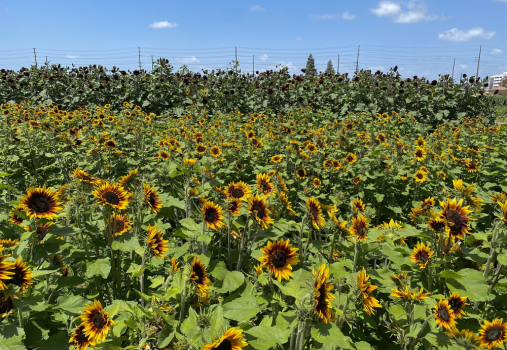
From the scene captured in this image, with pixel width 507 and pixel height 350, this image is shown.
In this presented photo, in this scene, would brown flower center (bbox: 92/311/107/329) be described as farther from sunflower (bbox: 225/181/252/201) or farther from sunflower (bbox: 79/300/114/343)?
sunflower (bbox: 225/181/252/201)

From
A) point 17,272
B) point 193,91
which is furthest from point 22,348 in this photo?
point 193,91

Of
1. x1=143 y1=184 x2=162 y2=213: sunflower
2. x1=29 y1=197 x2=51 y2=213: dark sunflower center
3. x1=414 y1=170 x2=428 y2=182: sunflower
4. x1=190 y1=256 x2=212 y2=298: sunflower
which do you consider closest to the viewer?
x1=190 y1=256 x2=212 y2=298: sunflower

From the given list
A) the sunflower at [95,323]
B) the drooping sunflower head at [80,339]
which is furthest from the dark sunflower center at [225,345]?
the drooping sunflower head at [80,339]

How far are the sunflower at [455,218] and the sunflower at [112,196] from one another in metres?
2.27

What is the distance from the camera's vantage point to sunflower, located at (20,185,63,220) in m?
1.85

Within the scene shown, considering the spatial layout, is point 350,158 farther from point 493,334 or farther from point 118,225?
point 118,225

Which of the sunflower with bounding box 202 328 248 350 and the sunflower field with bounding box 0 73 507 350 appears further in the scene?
the sunflower field with bounding box 0 73 507 350

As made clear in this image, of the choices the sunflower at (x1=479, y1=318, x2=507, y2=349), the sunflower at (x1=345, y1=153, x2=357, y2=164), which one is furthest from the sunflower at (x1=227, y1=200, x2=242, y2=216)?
the sunflower at (x1=345, y1=153, x2=357, y2=164)

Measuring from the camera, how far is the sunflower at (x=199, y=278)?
69.1 inches

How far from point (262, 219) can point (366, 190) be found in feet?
11.1

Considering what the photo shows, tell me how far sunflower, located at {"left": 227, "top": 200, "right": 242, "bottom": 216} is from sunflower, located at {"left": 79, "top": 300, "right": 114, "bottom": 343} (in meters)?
0.98

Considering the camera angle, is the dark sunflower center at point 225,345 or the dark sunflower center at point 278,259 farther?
the dark sunflower center at point 278,259

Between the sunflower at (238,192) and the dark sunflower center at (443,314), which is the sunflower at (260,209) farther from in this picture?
the dark sunflower center at (443,314)

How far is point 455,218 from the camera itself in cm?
213
